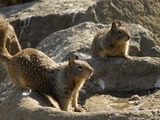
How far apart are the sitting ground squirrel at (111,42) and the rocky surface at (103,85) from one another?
0.27 m

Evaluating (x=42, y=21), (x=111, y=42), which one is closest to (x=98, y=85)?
(x=111, y=42)

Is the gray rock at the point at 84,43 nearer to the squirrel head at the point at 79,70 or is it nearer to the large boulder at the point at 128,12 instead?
the large boulder at the point at 128,12

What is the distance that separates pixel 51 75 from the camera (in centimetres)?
1038

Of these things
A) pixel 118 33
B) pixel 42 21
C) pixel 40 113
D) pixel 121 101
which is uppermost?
pixel 40 113

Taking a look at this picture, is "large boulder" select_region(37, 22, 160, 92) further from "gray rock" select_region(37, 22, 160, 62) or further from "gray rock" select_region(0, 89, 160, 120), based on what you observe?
"gray rock" select_region(0, 89, 160, 120)

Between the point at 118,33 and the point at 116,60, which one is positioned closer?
the point at 116,60

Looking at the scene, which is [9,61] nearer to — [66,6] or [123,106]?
[123,106]

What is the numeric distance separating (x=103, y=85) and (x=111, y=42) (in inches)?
73.6

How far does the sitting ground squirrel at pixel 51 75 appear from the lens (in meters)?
10.2

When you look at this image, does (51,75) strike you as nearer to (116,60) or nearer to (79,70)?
(79,70)

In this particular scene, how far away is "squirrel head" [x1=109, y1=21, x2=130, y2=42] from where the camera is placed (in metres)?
12.8

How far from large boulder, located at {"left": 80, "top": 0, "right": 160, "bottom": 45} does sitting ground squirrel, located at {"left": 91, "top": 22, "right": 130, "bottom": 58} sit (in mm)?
1940

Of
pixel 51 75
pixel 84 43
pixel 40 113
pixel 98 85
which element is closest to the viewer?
pixel 40 113

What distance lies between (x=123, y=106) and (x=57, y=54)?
10.2 feet
